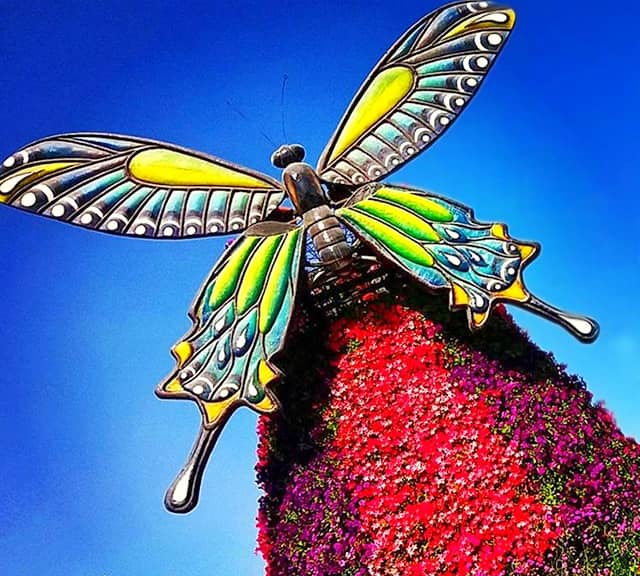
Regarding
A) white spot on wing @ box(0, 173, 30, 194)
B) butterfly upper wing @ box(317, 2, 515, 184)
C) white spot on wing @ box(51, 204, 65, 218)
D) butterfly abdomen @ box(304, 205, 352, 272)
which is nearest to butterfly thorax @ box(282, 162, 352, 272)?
butterfly abdomen @ box(304, 205, 352, 272)

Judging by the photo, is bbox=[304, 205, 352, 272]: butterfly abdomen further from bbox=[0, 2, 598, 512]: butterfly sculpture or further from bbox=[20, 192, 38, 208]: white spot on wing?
bbox=[20, 192, 38, 208]: white spot on wing

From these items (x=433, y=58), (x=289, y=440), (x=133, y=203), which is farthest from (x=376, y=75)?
(x=289, y=440)

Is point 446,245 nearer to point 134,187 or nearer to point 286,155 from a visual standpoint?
point 286,155

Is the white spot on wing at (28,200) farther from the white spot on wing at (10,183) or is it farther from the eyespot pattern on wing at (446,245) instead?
the eyespot pattern on wing at (446,245)

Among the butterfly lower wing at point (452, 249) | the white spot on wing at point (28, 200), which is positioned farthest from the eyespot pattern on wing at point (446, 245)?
the white spot on wing at point (28, 200)

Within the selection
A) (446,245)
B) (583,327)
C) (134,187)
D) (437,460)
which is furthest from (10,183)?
(583,327)

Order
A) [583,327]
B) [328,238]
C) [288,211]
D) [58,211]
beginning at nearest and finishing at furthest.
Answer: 1. [583,327]
2. [328,238]
3. [58,211]
4. [288,211]

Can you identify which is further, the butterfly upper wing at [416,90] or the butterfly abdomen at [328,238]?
the butterfly upper wing at [416,90]
